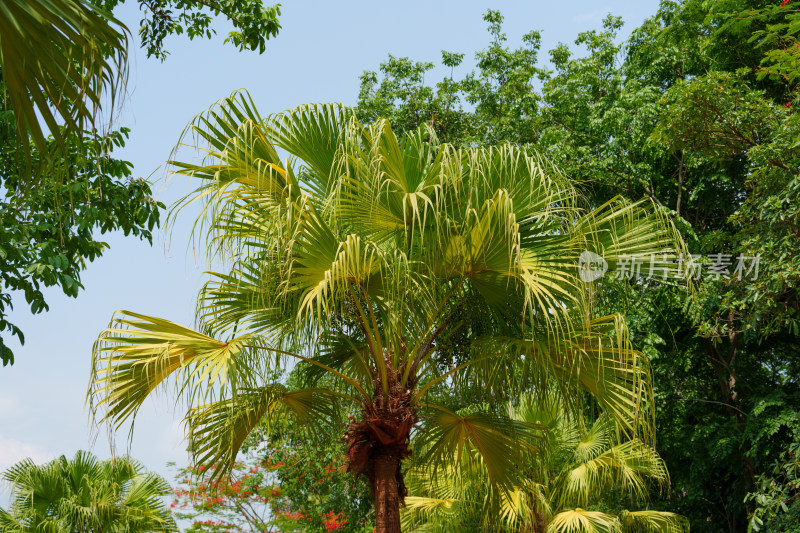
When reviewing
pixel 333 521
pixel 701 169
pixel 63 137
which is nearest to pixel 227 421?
pixel 63 137

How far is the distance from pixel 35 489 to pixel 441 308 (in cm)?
570

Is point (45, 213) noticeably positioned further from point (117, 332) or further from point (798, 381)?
point (798, 381)

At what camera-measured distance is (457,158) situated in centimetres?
489

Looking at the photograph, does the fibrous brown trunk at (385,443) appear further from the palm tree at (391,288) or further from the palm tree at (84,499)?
the palm tree at (84,499)

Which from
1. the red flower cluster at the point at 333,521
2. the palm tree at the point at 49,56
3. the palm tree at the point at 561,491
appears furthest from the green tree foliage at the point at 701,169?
the palm tree at the point at 49,56

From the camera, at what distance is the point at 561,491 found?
28.1 ft

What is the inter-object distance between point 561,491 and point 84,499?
5.53m

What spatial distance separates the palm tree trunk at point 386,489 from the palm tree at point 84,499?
418cm

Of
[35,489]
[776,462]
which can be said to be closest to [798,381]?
[776,462]

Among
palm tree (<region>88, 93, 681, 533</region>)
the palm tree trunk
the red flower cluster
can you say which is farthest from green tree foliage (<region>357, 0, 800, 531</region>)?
the red flower cluster

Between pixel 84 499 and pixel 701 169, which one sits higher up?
pixel 701 169

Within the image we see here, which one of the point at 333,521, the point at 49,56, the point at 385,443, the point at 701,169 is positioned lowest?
the point at 333,521

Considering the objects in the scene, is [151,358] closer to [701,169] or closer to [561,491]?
[561,491]

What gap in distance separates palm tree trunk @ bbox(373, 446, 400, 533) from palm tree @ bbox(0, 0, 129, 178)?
3.76m
